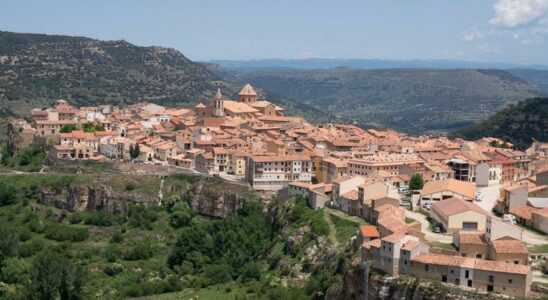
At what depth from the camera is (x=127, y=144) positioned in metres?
79.2

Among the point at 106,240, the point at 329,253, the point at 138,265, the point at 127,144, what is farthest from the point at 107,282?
the point at 127,144

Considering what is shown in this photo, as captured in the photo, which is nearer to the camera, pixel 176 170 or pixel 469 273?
pixel 469 273

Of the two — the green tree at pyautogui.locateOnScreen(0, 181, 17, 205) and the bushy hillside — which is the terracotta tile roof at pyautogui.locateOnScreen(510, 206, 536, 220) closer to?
the green tree at pyautogui.locateOnScreen(0, 181, 17, 205)

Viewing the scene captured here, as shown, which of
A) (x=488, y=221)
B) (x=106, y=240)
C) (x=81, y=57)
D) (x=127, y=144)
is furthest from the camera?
(x=81, y=57)

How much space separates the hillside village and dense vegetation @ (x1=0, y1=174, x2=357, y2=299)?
335 centimetres

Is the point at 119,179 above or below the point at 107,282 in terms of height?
above

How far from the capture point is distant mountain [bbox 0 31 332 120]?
140625mm

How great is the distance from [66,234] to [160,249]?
29.5 feet

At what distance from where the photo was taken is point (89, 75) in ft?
538

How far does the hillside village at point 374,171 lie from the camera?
39.1 m

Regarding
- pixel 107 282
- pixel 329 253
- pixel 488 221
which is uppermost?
pixel 488 221

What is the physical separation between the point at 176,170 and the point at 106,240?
10.8 m

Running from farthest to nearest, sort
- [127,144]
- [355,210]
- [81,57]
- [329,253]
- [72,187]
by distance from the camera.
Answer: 1. [81,57]
2. [127,144]
3. [72,187]
4. [355,210]
5. [329,253]

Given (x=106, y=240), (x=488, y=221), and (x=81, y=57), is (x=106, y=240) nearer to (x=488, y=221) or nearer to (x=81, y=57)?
(x=488, y=221)
